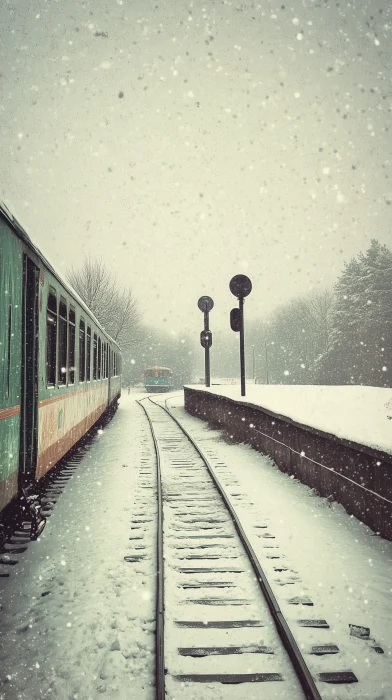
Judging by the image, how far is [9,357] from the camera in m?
3.93

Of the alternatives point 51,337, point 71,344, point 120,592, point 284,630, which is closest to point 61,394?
point 51,337

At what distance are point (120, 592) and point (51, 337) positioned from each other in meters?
3.38

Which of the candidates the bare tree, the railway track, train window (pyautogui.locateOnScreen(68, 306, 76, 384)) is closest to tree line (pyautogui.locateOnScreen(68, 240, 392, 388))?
the bare tree

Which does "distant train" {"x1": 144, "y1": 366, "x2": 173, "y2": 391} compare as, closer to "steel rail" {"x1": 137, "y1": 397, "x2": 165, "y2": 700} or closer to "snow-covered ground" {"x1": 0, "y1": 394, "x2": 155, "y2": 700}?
"snow-covered ground" {"x1": 0, "y1": 394, "x2": 155, "y2": 700}

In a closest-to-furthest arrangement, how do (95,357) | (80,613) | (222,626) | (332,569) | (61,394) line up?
(222,626)
(80,613)
(332,569)
(61,394)
(95,357)

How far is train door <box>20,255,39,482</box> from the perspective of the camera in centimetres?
459

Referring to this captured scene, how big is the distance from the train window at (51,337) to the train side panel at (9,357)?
1400 millimetres

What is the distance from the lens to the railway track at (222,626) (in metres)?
2.66

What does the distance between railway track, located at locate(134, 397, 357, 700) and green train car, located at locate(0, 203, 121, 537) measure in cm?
148

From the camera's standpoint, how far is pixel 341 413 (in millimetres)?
7969

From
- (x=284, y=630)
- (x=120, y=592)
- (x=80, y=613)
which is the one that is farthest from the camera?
(x=120, y=592)

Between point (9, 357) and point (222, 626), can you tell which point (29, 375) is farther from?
point (222, 626)

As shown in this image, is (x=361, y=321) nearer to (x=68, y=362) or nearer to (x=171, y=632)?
(x=68, y=362)

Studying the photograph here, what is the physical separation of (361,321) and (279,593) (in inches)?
1677
